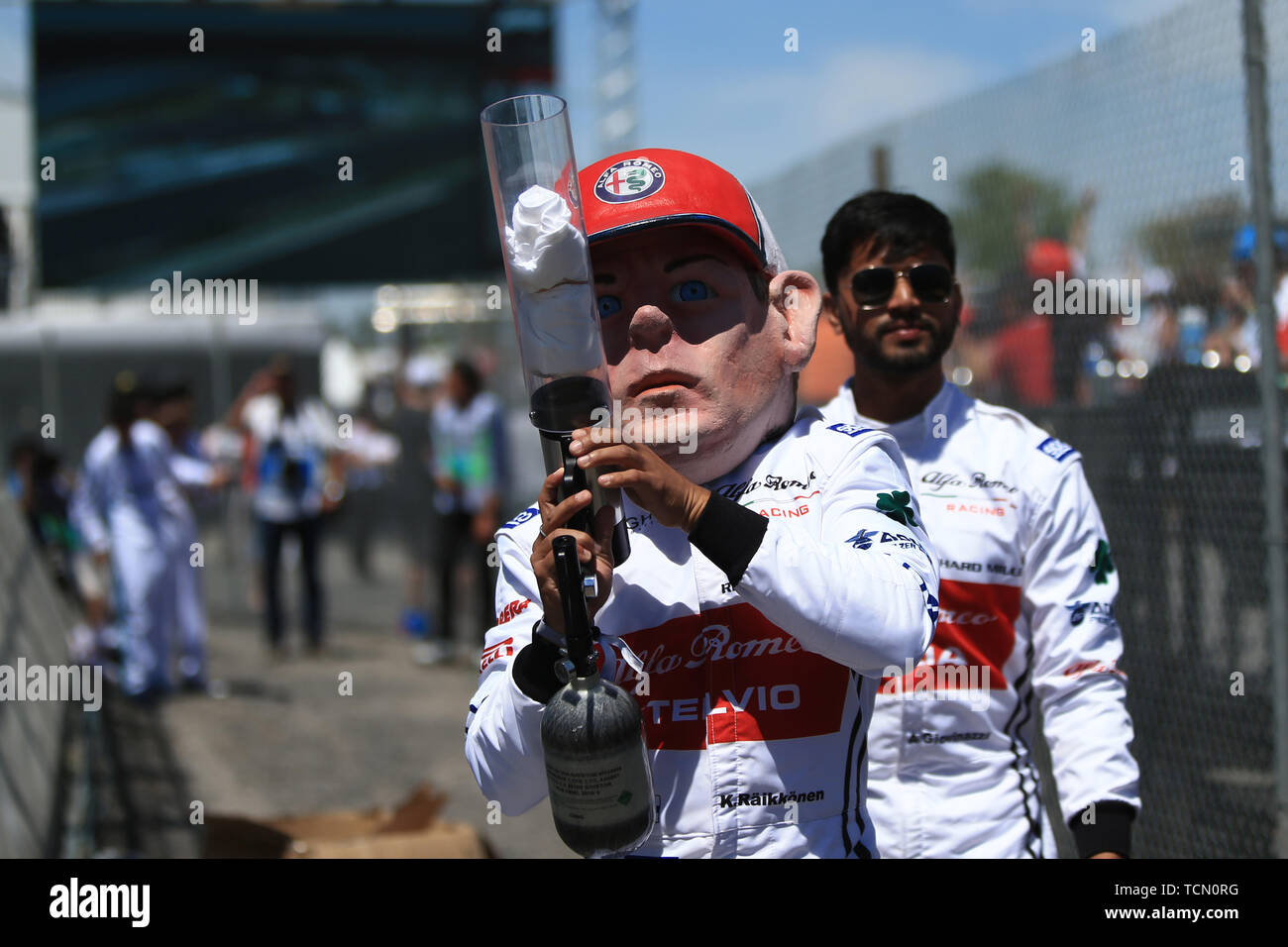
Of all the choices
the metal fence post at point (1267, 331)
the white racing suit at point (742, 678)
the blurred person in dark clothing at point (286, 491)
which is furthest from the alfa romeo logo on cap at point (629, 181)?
the blurred person in dark clothing at point (286, 491)

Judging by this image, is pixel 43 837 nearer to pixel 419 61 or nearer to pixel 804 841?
pixel 804 841

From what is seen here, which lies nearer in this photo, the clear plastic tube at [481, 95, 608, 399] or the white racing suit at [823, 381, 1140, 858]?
the clear plastic tube at [481, 95, 608, 399]

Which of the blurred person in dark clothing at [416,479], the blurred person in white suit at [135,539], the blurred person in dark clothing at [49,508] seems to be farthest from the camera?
the blurred person in dark clothing at [416,479]

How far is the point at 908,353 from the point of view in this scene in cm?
273

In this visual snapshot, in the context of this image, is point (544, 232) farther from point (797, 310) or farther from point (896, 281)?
point (896, 281)

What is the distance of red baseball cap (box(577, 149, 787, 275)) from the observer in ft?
5.97

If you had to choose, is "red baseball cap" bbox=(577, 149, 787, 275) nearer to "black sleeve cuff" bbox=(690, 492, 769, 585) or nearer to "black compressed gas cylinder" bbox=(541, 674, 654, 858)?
"black sleeve cuff" bbox=(690, 492, 769, 585)

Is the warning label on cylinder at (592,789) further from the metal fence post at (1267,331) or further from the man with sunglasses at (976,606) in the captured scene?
the metal fence post at (1267,331)

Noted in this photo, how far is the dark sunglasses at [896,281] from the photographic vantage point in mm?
2707

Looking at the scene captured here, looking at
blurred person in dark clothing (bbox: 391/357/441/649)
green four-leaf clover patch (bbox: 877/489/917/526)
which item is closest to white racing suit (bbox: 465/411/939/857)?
green four-leaf clover patch (bbox: 877/489/917/526)

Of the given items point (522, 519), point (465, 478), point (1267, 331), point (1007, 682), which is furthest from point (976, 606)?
point (465, 478)

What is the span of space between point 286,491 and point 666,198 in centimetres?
804

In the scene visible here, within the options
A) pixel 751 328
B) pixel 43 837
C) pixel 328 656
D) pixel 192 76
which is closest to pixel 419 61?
pixel 192 76
